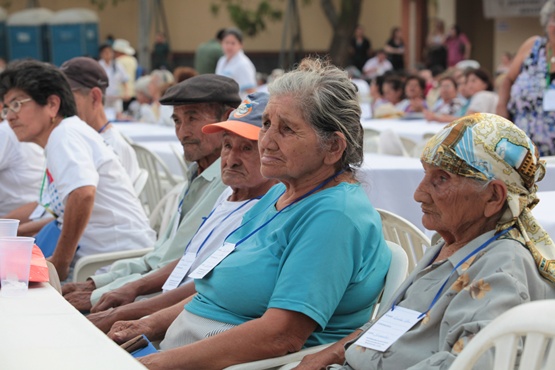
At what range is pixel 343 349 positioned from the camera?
231 cm

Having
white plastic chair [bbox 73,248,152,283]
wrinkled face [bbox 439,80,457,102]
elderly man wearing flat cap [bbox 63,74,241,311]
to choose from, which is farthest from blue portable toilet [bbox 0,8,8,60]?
elderly man wearing flat cap [bbox 63,74,241,311]

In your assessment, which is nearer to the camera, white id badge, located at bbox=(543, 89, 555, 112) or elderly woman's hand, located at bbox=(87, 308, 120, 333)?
elderly woman's hand, located at bbox=(87, 308, 120, 333)

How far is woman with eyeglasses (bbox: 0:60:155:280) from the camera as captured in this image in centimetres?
376

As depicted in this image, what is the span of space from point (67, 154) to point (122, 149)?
888 mm

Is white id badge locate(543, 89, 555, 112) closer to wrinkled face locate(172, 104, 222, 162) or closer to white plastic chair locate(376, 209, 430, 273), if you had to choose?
white plastic chair locate(376, 209, 430, 273)

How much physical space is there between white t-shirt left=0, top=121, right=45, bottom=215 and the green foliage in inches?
743

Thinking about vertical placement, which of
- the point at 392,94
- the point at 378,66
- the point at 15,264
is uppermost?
the point at 15,264

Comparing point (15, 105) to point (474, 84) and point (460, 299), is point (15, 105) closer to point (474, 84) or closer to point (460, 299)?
point (460, 299)

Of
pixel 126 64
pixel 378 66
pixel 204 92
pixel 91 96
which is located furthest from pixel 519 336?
pixel 378 66

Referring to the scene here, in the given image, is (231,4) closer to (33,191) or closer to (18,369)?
(33,191)

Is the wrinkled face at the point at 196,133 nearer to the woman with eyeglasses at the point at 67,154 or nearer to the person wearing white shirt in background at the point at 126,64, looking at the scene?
the woman with eyeglasses at the point at 67,154

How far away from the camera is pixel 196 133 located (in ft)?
11.2

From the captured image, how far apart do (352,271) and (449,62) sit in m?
16.6

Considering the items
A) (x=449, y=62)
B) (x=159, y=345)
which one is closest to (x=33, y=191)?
(x=159, y=345)
